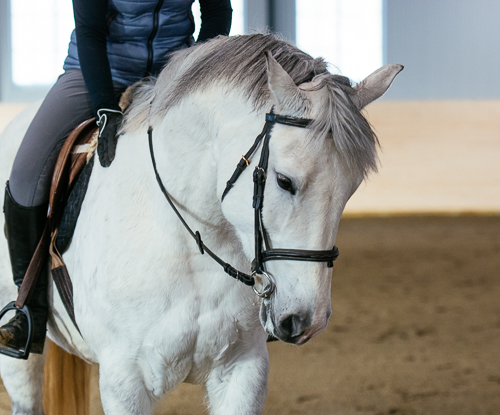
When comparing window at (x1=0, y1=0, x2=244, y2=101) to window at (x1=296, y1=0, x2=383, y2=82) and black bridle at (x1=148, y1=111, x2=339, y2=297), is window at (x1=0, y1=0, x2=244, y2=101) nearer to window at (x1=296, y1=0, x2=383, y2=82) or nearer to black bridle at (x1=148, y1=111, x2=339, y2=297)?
window at (x1=296, y1=0, x2=383, y2=82)

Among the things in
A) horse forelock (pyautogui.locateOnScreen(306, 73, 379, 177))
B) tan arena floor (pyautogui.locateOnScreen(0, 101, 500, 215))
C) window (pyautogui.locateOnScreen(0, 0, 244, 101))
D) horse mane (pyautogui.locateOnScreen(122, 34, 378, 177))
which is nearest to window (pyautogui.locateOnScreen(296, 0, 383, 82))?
window (pyautogui.locateOnScreen(0, 0, 244, 101))

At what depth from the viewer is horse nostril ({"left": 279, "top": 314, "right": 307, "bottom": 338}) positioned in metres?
1.15

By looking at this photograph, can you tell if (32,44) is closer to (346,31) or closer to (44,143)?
(346,31)

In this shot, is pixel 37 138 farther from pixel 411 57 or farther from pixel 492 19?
pixel 492 19

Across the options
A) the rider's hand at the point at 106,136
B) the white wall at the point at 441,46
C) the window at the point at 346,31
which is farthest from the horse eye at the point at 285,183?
the white wall at the point at 441,46

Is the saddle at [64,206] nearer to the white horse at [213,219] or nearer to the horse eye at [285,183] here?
the white horse at [213,219]

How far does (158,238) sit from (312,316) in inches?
16.9

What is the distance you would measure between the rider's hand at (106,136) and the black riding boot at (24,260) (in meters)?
0.30

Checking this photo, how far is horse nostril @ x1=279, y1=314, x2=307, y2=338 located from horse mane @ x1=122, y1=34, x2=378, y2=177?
31cm

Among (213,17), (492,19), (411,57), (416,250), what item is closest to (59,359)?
(213,17)

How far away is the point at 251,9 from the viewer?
8.16 m

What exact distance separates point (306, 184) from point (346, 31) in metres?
7.92

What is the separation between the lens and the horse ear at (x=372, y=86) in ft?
4.07

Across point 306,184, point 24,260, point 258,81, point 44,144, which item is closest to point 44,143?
point 44,144
